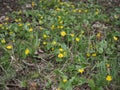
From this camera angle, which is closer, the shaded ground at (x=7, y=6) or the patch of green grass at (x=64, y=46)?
the patch of green grass at (x=64, y=46)

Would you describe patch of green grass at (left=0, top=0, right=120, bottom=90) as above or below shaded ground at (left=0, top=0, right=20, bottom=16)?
below

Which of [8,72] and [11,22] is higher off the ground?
[11,22]

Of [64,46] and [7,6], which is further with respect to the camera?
[7,6]

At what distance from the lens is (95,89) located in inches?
109

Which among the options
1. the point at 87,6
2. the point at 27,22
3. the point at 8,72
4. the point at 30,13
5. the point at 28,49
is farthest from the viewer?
the point at 87,6

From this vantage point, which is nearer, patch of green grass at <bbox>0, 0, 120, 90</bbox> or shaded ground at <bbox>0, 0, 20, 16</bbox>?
patch of green grass at <bbox>0, 0, 120, 90</bbox>

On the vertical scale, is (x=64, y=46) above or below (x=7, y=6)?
below

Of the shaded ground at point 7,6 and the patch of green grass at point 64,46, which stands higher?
the shaded ground at point 7,6

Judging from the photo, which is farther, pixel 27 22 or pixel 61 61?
pixel 27 22

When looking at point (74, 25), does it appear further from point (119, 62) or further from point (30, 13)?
point (119, 62)

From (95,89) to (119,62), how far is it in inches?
23.0

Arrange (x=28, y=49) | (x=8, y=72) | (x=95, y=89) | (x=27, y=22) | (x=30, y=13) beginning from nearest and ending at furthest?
(x=95, y=89) < (x=8, y=72) < (x=28, y=49) < (x=27, y=22) < (x=30, y=13)

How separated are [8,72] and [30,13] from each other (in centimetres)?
153

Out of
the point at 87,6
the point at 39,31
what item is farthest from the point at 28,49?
the point at 87,6
